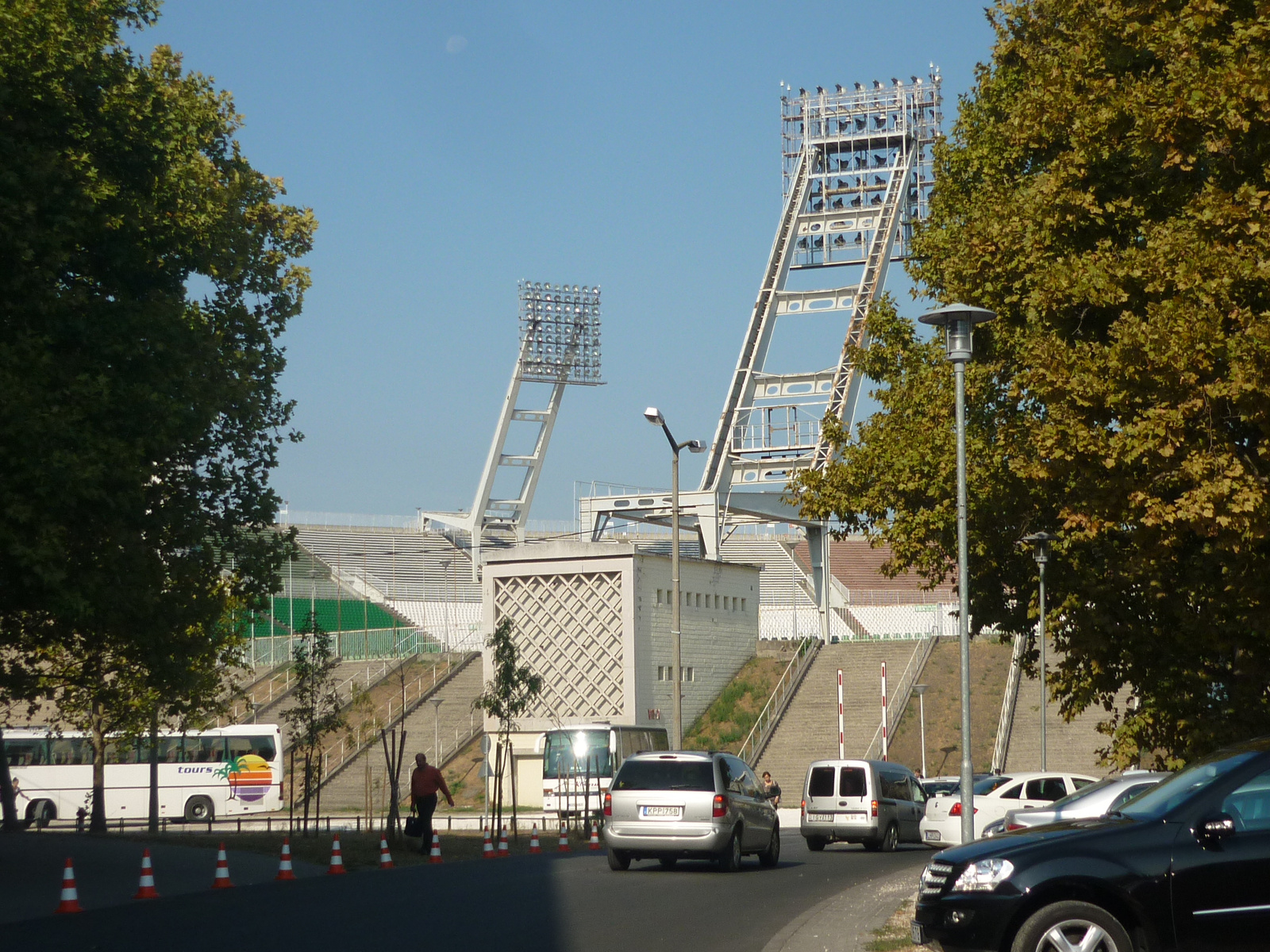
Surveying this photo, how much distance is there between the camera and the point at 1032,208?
17188mm

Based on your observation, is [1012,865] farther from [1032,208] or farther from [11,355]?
[11,355]

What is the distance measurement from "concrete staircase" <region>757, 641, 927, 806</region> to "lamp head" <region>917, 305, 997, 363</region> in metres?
32.2

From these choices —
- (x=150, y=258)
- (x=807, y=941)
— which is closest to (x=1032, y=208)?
(x=807, y=941)

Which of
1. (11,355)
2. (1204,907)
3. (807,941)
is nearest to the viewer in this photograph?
(1204,907)

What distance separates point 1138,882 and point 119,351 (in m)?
13.4

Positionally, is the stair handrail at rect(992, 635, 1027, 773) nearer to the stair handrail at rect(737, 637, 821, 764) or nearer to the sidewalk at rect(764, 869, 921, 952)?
the stair handrail at rect(737, 637, 821, 764)

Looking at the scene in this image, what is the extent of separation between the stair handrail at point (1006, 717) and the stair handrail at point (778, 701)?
321 inches

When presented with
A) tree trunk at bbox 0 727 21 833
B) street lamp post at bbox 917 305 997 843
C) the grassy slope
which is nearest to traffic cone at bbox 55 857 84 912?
street lamp post at bbox 917 305 997 843

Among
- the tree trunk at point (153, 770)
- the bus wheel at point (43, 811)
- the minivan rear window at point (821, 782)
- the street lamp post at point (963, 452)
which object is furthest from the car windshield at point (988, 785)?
the bus wheel at point (43, 811)

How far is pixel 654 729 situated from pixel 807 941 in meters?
28.8

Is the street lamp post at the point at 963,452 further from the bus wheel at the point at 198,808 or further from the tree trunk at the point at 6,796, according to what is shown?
the bus wheel at the point at 198,808

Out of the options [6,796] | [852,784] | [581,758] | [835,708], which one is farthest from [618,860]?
[835,708]

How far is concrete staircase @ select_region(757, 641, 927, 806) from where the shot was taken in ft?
165

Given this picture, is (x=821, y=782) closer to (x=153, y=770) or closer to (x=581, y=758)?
(x=581, y=758)
